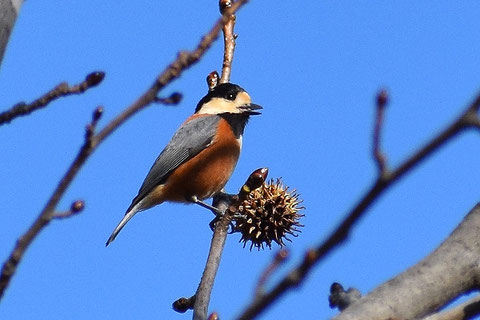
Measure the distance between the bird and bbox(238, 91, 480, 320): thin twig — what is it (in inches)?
230

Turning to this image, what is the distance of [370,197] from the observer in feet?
3.57

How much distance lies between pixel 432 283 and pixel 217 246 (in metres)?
1.52

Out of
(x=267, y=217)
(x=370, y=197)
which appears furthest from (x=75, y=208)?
(x=267, y=217)

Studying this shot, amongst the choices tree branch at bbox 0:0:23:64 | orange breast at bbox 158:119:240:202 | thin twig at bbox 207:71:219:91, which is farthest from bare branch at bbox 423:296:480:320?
orange breast at bbox 158:119:240:202

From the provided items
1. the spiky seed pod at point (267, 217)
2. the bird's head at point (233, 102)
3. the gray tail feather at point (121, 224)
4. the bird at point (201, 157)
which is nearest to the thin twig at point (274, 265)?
the spiky seed pod at point (267, 217)

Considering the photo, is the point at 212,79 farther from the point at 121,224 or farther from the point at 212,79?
the point at 121,224

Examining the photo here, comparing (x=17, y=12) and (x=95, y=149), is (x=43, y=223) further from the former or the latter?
(x=17, y=12)

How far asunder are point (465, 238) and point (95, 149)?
1405mm

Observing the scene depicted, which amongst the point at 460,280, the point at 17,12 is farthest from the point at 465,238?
the point at 17,12

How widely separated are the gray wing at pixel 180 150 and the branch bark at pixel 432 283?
16.5ft

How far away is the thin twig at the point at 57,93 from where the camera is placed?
1896 millimetres

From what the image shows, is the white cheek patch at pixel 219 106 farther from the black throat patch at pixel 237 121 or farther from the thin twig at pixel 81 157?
the thin twig at pixel 81 157

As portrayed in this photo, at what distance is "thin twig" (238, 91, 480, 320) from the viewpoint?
1064mm

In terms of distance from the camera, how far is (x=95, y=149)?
4.67 ft
